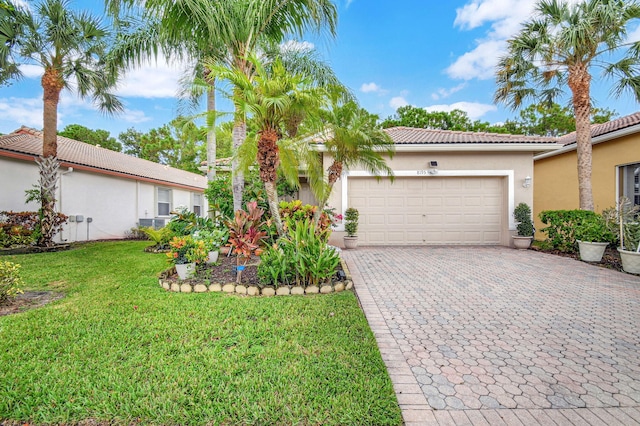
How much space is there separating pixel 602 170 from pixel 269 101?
1219 cm

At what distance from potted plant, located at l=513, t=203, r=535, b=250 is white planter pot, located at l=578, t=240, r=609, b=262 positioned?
1936 millimetres

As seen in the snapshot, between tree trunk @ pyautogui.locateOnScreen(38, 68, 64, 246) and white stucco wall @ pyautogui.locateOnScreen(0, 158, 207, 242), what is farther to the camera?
white stucco wall @ pyautogui.locateOnScreen(0, 158, 207, 242)

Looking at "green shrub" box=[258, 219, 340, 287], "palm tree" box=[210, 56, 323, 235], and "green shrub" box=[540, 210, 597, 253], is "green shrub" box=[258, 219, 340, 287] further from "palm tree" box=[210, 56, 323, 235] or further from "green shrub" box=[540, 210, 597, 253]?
"green shrub" box=[540, 210, 597, 253]

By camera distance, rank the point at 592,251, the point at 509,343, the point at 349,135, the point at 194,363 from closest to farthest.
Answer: the point at 194,363
the point at 509,343
the point at 349,135
the point at 592,251

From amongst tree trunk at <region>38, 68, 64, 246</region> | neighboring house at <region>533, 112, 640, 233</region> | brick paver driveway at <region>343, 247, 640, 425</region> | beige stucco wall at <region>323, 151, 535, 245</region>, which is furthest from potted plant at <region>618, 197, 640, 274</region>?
tree trunk at <region>38, 68, 64, 246</region>

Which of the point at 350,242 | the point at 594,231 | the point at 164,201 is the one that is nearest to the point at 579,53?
the point at 594,231

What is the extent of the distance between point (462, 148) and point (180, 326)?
1009cm

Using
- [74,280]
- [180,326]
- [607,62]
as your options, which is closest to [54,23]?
[74,280]

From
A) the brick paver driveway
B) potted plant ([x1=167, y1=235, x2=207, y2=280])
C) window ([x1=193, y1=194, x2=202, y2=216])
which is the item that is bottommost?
the brick paver driveway

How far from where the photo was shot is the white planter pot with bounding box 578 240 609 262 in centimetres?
746

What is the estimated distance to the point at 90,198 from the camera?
12242 millimetres

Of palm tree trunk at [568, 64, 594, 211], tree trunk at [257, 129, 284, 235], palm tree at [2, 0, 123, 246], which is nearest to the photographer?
tree trunk at [257, 129, 284, 235]

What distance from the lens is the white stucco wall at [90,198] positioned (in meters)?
10.1

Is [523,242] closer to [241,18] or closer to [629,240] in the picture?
[629,240]
